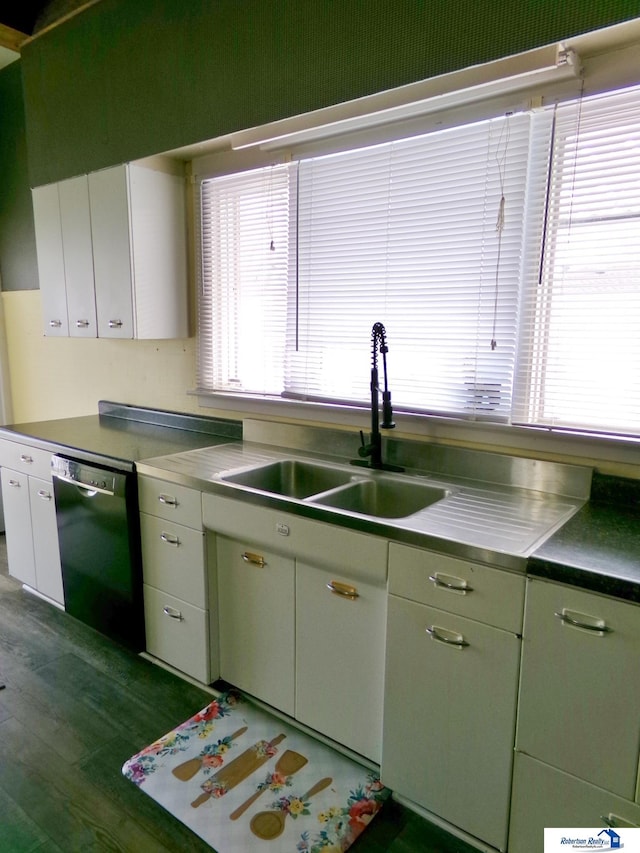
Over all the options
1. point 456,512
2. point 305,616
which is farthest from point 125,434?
point 456,512

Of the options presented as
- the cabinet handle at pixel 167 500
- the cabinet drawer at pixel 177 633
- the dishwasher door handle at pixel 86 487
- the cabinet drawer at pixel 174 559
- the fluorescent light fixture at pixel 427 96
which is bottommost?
the cabinet drawer at pixel 177 633

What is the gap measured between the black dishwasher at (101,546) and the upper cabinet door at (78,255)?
832mm

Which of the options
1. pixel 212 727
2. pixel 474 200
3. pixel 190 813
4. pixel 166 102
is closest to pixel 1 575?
pixel 212 727

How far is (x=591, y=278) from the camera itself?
5.60 ft

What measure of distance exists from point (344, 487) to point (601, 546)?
865mm

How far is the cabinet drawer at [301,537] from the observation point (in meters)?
1.59

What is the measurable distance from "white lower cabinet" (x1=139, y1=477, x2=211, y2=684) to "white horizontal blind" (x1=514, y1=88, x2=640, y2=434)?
1340mm

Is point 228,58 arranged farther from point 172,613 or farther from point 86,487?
point 172,613

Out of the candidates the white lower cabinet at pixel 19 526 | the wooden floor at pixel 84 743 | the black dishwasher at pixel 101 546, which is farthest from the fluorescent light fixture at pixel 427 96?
the wooden floor at pixel 84 743

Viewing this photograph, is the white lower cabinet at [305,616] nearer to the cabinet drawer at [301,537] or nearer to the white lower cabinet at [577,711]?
the cabinet drawer at [301,537]

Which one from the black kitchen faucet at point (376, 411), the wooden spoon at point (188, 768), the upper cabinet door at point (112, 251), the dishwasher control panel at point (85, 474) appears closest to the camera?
the wooden spoon at point (188, 768)

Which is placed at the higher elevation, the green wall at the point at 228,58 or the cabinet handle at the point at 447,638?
the green wall at the point at 228,58

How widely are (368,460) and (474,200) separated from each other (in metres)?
1.02

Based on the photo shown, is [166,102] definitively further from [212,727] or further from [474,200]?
[212,727]
